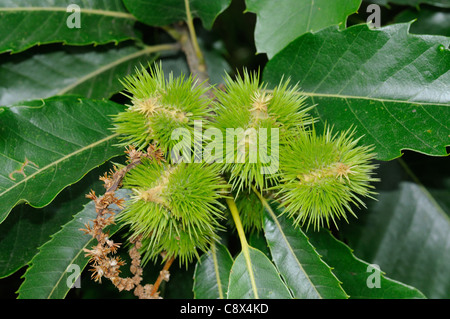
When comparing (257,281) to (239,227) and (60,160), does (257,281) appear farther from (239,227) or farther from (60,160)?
(60,160)

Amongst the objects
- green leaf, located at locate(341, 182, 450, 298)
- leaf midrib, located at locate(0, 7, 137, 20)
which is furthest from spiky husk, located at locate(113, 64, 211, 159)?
green leaf, located at locate(341, 182, 450, 298)

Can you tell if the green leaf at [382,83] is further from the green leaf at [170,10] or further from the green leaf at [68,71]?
the green leaf at [68,71]

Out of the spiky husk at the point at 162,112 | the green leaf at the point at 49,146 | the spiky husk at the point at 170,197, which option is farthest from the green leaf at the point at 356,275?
the green leaf at the point at 49,146

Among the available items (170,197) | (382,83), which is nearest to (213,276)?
(170,197)

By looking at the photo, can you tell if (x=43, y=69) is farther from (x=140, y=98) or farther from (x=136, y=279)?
(x=136, y=279)

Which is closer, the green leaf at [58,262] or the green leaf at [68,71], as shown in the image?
the green leaf at [58,262]

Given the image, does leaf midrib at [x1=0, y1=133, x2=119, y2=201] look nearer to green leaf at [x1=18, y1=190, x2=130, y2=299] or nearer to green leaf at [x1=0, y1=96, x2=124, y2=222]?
green leaf at [x1=0, y1=96, x2=124, y2=222]
